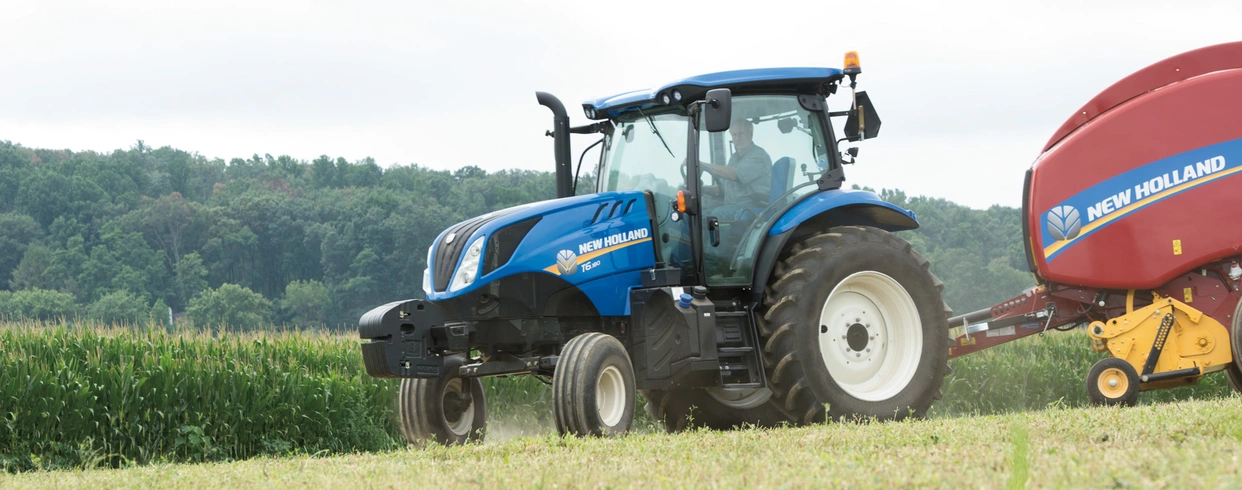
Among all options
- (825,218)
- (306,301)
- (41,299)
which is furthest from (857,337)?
(41,299)

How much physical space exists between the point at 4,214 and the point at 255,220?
11.2 meters

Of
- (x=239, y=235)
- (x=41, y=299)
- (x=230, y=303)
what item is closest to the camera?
(x=41, y=299)

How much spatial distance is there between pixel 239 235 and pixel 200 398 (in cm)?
4519

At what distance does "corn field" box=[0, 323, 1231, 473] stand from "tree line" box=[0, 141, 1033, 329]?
25653mm

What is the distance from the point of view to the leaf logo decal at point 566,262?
7715 millimetres

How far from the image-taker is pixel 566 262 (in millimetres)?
7738

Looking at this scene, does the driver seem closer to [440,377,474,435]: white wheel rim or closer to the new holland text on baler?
[440,377,474,435]: white wheel rim

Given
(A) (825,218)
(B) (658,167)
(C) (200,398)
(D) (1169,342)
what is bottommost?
(C) (200,398)

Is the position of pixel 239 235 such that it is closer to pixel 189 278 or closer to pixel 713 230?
pixel 189 278

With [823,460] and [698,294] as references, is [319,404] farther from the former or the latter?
[823,460]

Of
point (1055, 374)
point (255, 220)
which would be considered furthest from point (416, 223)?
point (1055, 374)

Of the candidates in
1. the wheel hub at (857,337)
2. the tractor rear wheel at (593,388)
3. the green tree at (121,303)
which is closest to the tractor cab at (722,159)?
the wheel hub at (857,337)

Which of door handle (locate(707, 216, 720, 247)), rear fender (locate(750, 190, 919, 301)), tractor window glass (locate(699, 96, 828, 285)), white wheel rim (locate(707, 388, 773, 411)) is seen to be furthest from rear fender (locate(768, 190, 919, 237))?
white wheel rim (locate(707, 388, 773, 411))

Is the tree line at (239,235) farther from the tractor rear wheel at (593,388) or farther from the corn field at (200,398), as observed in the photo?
the tractor rear wheel at (593,388)
